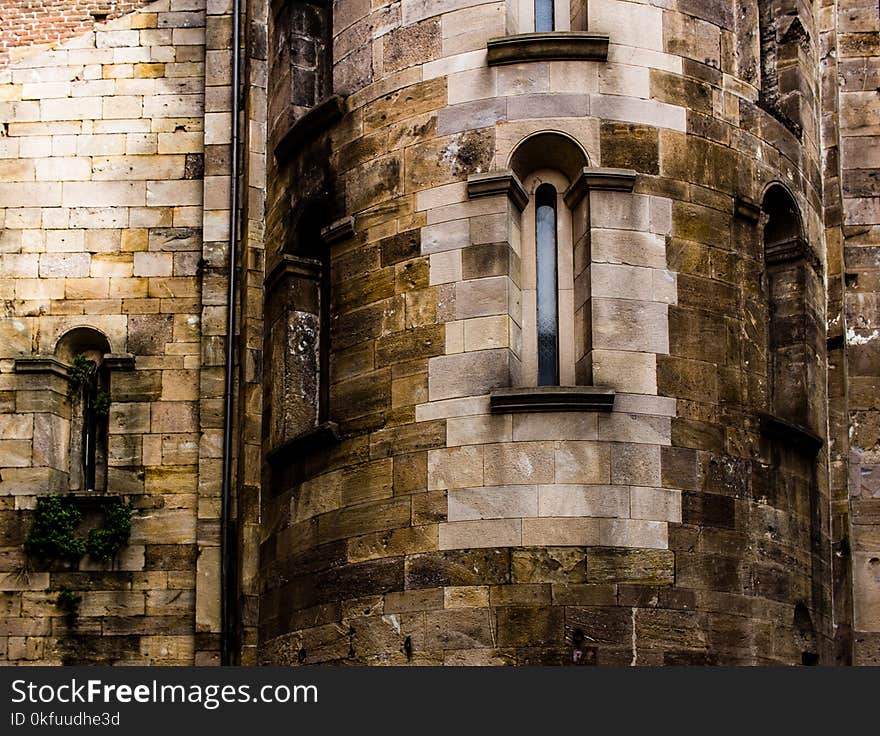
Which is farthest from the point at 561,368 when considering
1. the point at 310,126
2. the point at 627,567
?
the point at 310,126

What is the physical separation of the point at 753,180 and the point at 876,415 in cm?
282

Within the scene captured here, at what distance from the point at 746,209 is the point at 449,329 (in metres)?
3.11

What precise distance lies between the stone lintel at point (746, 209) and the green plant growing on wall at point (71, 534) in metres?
6.80

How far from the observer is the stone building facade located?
19.1 meters

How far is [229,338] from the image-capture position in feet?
73.2

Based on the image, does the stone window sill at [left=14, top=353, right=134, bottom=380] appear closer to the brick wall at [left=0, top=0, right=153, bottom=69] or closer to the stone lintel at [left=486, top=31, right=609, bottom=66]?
the brick wall at [left=0, top=0, right=153, bottom=69]

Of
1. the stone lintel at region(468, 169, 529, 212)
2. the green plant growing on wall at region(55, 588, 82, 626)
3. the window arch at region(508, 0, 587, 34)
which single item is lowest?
the green plant growing on wall at region(55, 588, 82, 626)

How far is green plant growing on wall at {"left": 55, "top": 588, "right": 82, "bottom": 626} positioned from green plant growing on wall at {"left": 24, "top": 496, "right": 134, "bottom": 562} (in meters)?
0.36

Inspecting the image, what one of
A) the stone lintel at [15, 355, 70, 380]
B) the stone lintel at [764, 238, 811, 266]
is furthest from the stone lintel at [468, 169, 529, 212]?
the stone lintel at [15, 355, 70, 380]

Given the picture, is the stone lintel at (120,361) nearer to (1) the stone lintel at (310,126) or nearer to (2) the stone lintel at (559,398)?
(1) the stone lintel at (310,126)

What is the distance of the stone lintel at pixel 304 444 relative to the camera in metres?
20.1

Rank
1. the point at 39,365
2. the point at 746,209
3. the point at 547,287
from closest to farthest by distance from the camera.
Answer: the point at 547,287
the point at 746,209
the point at 39,365

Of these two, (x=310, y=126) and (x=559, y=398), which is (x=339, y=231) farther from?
(x=559, y=398)

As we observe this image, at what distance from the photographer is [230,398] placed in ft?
72.6
